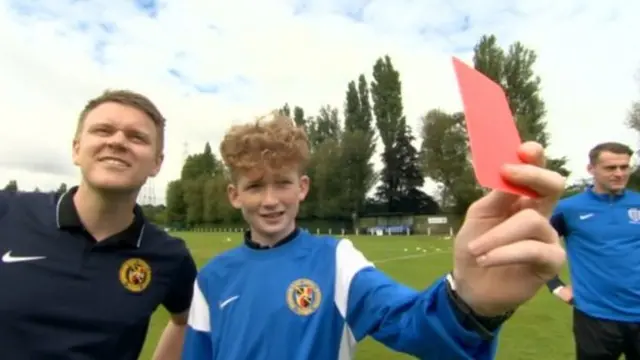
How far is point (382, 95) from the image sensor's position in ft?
208

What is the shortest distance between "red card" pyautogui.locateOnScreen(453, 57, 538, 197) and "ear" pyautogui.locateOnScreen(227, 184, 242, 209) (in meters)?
1.62

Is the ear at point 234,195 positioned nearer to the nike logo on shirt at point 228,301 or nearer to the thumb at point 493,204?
the nike logo on shirt at point 228,301

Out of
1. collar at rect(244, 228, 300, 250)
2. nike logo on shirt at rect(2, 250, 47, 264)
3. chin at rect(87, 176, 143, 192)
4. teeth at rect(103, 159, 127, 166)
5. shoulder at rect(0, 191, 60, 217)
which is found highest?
teeth at rect(103, 159, 127, 166)

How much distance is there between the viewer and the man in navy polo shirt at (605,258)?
5105 millimetres

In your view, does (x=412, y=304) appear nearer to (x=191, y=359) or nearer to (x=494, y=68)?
(x=191, y=359)

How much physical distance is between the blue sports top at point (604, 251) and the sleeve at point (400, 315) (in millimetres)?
4047

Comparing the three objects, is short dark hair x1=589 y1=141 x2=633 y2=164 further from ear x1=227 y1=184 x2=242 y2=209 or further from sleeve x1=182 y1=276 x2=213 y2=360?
sleeve x1=182 y1=276 x2=213 y2=360

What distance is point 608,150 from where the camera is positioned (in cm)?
515

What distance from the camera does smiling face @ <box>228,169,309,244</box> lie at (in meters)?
2.43

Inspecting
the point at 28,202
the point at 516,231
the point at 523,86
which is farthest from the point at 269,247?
the point at 523,86

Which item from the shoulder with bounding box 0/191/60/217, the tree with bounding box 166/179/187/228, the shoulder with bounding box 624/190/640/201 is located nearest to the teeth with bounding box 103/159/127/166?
the shoulder with bounding box 0/191/60/217

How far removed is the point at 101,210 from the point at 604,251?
4.66 m

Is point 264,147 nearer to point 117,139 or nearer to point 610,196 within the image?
point 117,139

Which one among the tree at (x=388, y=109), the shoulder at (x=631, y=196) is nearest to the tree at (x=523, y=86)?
the tree at (x=388, y=109)
